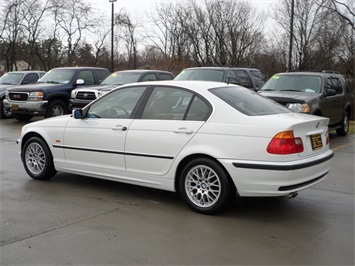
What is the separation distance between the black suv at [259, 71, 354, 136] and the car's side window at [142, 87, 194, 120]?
4.72 metres

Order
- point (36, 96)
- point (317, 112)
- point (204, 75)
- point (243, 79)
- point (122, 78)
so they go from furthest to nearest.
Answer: point (122, 78)
point (36, 96)
point (243, 79)
point (204, 75)
point (317, 112)

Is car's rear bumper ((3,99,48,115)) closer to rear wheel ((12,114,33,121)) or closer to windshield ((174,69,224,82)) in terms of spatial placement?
rear wheel ((12,114,33,121))

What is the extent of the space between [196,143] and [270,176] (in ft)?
3.08

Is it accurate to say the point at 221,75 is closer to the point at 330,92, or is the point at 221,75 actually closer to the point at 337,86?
the point at 330,92

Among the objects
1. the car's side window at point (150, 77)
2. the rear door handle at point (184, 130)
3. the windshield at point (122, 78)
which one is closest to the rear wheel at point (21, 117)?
the windshield at point (122, 78)

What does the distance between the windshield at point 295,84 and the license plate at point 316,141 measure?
230 inches

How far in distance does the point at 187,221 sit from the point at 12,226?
1.89 metres

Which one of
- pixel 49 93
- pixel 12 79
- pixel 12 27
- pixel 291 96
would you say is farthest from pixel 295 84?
pixel 12 27

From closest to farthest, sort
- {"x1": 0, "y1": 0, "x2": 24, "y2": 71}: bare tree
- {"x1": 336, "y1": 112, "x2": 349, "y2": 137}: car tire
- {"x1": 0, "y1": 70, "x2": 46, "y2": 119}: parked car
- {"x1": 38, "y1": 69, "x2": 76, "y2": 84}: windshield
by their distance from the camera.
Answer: {"x1": 336, "y1": 112, "x2": 349, "y2": 137}: car tire
{"x1": 38, "y1": 69, "x2": 76, "y2": 84}: windshield
{"x1": 0, "y1": 70, "x2": 46, "y2": 119}: parked car
{"x1": 0, "y1": 0, "x2": 24, "y2": 71}: bare tree

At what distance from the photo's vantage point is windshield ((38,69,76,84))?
47.5ft

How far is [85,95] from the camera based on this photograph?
1282 centimetres

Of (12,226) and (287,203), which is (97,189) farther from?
(287,203)

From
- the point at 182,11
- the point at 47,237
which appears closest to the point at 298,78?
the point at 47,237

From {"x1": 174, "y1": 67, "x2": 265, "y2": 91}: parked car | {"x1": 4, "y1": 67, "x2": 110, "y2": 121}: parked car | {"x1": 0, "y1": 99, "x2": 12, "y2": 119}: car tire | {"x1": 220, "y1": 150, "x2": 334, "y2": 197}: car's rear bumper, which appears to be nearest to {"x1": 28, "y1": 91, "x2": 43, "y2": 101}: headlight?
{"x1": 4, "y1": 67, "x2": 110, "y2": 121}: parked car
